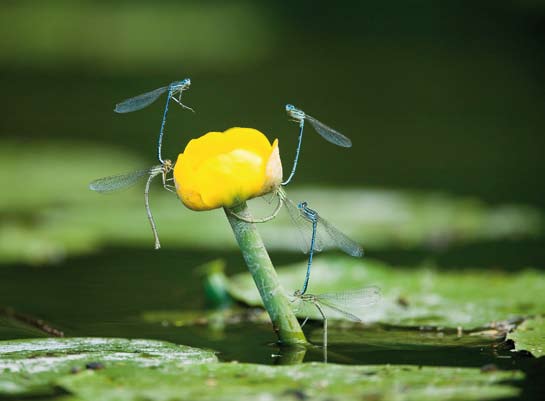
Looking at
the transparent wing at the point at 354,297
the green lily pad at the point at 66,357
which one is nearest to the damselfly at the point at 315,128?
the transparent wing at the point at 354,297

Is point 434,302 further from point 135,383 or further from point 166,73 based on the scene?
point 166,73

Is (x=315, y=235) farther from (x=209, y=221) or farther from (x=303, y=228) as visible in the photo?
(x=209, y=221)

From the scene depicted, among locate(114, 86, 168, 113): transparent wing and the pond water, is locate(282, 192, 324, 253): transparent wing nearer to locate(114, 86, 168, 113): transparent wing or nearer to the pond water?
the pond water

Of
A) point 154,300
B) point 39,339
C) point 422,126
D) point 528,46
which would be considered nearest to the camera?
point 39,339

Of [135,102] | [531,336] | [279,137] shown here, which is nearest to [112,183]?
[135,102]

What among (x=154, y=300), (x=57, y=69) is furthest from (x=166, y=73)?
(x=154, y=300)

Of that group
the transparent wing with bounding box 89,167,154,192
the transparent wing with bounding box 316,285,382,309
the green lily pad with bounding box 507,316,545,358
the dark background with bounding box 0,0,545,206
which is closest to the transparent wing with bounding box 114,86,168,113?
the transparent wing with bounding box 89,167,154,192

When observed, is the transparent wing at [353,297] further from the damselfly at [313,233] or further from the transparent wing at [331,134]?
the transparent wing at [331,134]

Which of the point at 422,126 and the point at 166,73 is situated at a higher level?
the point at 166,73
